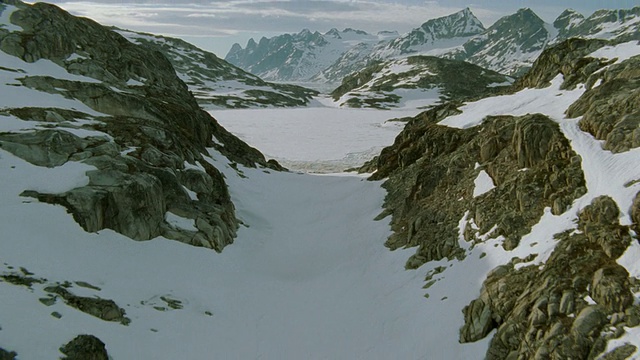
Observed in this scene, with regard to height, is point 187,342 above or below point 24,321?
below

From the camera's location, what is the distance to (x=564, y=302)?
12.3 m

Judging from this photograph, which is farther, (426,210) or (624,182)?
(426,210)

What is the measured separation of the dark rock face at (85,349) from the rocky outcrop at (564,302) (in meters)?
11.1

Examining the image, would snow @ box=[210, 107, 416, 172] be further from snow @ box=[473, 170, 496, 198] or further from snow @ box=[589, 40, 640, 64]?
snow @ box=[589, 40, 640, 64]

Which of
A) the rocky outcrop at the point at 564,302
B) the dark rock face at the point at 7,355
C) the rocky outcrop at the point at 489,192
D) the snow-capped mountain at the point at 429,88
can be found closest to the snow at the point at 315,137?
the rocky outcrop at the point at 489,192

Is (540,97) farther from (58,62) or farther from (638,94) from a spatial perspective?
(58,62)

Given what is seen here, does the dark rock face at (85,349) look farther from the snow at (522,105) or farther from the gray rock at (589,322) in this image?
the snow at (522,105)

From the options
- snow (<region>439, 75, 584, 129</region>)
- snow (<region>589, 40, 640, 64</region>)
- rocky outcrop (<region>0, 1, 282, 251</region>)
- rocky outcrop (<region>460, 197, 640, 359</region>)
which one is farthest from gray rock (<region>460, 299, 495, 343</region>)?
snow (<region>589, 40, 640, 64</region>)

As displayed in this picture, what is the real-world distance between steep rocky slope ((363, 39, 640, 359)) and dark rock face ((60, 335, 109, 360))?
1117 centimetres

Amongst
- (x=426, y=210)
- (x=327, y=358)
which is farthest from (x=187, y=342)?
(x=426, y=210)

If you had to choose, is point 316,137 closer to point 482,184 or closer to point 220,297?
point 482,184

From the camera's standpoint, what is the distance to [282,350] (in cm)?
1614

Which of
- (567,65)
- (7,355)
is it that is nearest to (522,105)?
(567,65)

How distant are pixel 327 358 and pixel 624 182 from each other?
1208 centimetres
